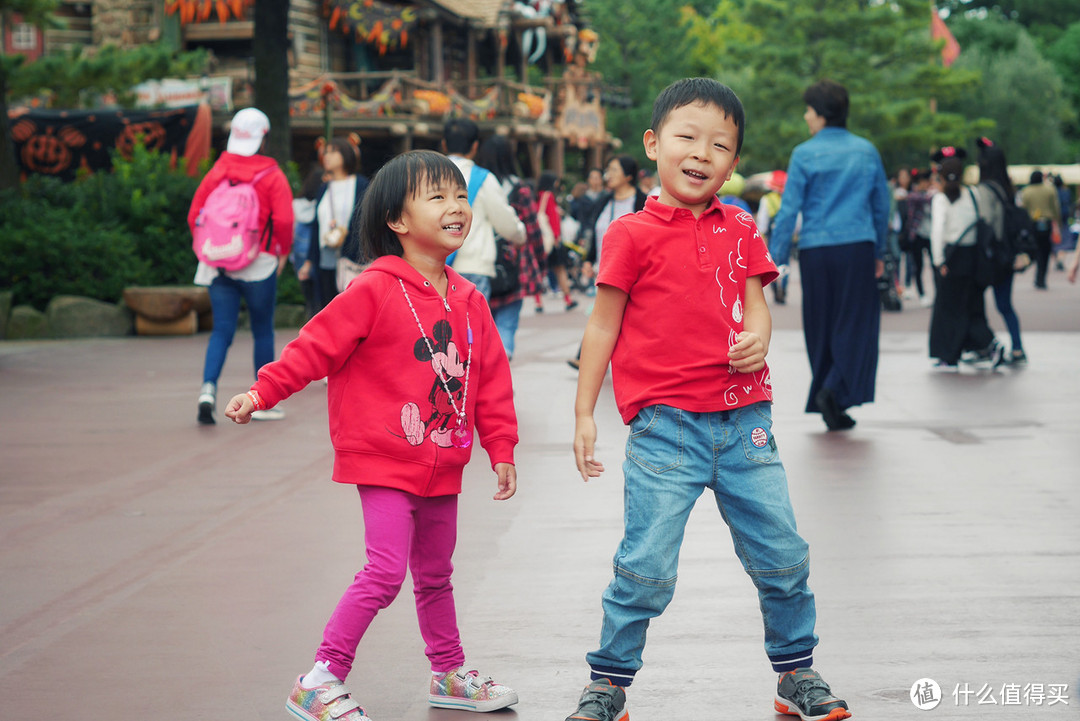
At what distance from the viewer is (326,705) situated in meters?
3.18

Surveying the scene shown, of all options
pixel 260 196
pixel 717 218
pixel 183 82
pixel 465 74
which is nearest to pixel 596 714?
pixel 717 218

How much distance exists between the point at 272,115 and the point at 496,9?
20552 mm

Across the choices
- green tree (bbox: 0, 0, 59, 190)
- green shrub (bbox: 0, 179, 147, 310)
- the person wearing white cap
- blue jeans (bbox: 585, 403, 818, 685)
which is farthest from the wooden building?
blue jeans (bbox: 585, 403, 818, 685)

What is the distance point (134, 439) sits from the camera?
7559 millimetres

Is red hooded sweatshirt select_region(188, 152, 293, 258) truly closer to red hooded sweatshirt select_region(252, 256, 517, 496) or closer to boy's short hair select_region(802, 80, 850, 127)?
boy's short hair select_region(802, 80, 850, 127)

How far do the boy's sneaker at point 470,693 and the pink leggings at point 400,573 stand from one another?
0.04m

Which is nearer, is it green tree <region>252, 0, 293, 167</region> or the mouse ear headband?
the mouse ear headband

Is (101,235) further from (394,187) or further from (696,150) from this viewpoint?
(696,150)

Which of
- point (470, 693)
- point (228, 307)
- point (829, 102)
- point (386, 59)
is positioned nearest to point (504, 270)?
point (228, 307)

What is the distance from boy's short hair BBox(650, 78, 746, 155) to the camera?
321 centimetres

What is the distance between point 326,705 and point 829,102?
17.3ft

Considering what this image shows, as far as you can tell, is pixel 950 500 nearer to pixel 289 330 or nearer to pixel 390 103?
pixel 289 330

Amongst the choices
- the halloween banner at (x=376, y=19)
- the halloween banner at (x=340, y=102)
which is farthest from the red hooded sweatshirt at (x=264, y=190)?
the halloween banner at (x=376, y=19)

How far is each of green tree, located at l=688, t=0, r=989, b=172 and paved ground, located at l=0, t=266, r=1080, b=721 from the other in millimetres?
37864
